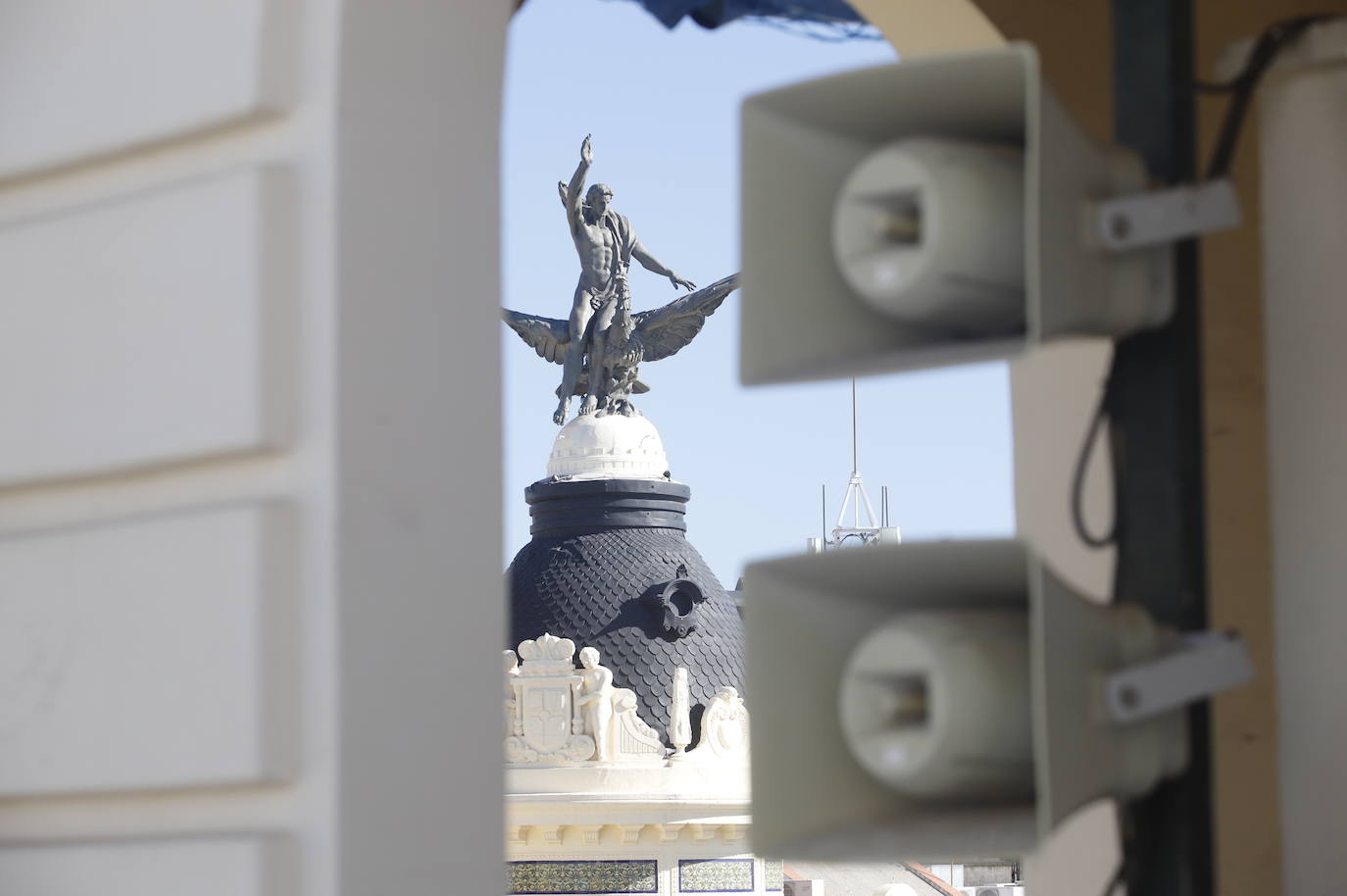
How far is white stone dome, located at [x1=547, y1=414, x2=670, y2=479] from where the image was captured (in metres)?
15.4

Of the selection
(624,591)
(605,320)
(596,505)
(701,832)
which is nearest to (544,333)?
(605,320)

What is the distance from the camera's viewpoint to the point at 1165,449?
4.50 feet

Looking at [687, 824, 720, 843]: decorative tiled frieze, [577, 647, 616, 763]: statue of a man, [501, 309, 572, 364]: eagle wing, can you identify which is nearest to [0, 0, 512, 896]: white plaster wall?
[577, 647, 616, 763]: statue of a man

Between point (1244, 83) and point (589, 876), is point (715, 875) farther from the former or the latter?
point (1244, 83)

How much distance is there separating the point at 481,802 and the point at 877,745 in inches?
31.6

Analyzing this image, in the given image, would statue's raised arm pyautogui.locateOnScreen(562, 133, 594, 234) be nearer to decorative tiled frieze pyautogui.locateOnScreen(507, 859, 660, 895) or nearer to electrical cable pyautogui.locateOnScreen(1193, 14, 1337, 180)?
decorative tiled frieze pyautogui.locateOnScreen(507, 859, 660, 895)

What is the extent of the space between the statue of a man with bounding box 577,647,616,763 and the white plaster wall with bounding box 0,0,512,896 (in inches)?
476

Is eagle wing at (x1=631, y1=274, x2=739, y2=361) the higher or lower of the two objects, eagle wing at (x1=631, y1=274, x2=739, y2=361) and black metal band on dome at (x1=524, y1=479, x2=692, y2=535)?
the higher

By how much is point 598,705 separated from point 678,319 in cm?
427

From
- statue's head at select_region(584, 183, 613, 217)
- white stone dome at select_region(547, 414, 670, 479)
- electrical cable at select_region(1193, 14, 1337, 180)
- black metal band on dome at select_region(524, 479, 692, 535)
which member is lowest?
electrical cable at select_region(1193, 14, 1337, 180)

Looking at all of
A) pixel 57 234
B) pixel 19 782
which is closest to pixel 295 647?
pixel 19 782

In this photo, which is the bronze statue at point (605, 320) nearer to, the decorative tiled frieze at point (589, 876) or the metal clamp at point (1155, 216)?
the decorative tiled frieze at point (589, 876)

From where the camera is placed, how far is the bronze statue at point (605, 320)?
16297 millimetres

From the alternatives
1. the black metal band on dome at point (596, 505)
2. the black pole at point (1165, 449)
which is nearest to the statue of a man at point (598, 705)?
the black metal band on dome at point (596, 505)
